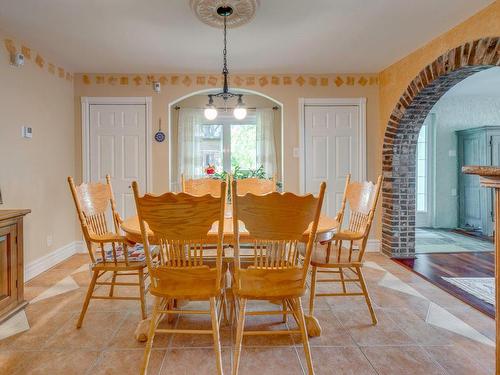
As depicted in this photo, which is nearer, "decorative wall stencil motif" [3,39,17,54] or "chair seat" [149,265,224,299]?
"chair seat" [149,265,224,299]

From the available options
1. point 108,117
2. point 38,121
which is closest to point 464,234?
point 108,117

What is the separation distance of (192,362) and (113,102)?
11.9 ft

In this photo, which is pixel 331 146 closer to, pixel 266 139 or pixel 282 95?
pixel 282 95

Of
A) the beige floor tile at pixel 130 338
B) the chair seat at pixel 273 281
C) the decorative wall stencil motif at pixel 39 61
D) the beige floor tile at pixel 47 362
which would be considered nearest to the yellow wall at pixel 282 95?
the decorative wall stencil motif at pixel 39 61

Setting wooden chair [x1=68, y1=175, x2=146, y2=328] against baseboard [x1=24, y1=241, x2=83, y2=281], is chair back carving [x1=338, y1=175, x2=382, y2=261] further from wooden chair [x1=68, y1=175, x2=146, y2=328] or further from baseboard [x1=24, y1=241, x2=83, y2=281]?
baseboard [x1=24, y1=241, x2=83, y2=281]

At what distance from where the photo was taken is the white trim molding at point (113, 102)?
174 inches

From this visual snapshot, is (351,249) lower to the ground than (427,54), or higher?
lower

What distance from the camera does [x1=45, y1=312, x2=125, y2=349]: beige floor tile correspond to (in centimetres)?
210

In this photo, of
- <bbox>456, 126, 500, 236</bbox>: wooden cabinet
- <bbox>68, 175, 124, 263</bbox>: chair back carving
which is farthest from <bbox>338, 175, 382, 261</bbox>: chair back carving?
<bbox>456, 126, 500, 236</bbox>: wooden cabinet

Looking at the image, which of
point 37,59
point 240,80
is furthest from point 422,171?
point 37,59

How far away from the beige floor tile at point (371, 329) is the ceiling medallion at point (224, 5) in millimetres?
2501

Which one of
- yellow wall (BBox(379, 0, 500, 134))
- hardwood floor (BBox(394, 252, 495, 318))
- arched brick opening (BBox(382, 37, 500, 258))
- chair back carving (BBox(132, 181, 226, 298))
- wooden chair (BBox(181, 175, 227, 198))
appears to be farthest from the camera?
arched brick opening (BBox(382, 37, 500, 258))

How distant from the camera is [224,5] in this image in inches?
102

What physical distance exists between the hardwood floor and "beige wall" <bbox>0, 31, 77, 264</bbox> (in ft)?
13.6
